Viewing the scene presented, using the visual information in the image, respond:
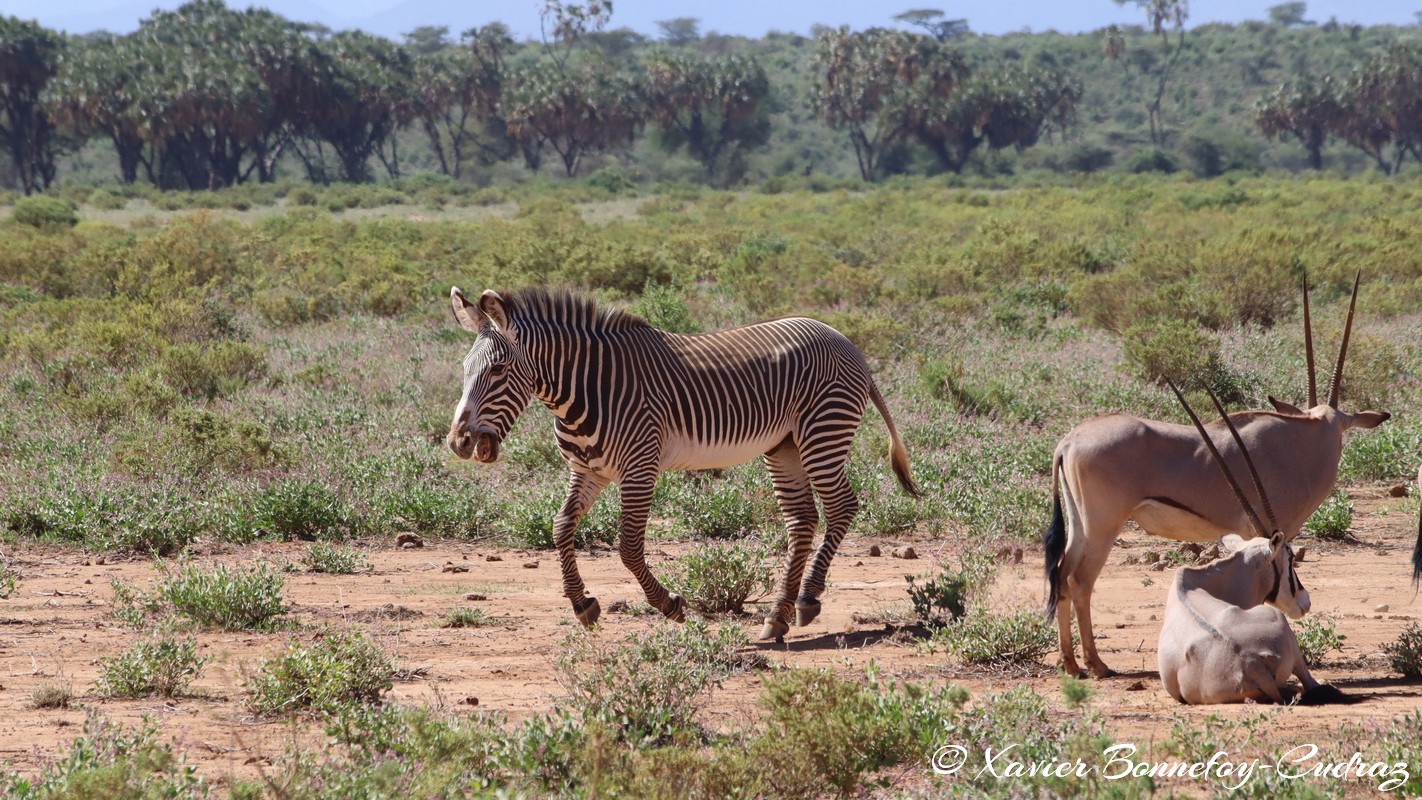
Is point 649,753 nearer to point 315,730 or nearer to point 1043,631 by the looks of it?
point 315,730

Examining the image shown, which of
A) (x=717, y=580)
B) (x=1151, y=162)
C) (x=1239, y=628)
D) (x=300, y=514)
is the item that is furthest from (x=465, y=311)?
(x=1151, y=162)

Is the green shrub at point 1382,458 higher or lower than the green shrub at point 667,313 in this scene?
lower

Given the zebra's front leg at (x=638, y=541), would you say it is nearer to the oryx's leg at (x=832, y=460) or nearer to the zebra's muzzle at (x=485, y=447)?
the zebra's muzzle at (x=485, y=447)

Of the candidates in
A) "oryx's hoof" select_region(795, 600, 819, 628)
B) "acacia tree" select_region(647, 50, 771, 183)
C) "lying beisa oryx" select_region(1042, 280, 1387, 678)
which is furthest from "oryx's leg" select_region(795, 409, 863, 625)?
"acacia tree" select_region(647, 50, 771, 183)

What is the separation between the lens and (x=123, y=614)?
7227 mm

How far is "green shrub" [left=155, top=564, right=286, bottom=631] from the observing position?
7.14 m

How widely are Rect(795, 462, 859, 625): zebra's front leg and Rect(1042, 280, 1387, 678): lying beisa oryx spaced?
1.56m

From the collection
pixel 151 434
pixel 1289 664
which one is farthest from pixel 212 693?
pixel 151 434

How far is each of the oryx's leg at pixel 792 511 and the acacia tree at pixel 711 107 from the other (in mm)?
67599

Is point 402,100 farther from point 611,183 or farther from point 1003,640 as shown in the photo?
point 1003,640

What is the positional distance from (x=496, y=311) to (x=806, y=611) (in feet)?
7.83

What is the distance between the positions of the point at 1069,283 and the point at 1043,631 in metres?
15.2

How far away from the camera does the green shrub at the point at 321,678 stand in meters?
5.48

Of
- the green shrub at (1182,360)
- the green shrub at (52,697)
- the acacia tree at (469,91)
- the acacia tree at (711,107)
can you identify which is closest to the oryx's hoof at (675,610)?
the green shrub at (52,697)
